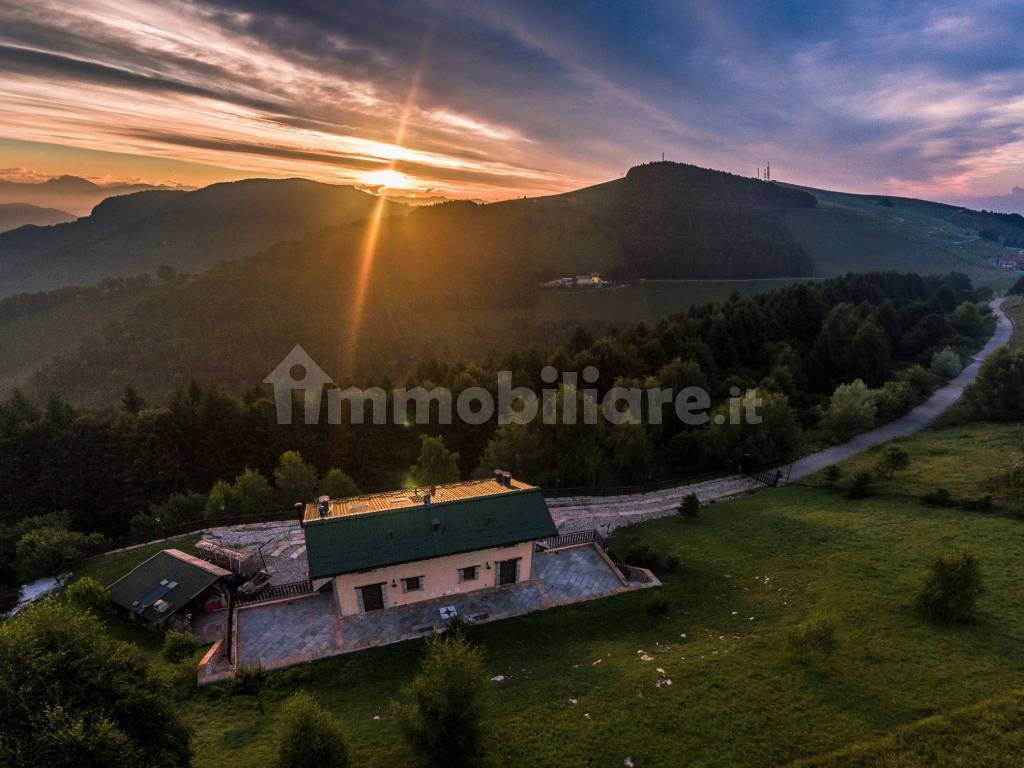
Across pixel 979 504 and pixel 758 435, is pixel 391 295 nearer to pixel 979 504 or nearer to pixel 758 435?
pixel 758 435

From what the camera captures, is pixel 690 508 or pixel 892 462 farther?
pixel 892 462

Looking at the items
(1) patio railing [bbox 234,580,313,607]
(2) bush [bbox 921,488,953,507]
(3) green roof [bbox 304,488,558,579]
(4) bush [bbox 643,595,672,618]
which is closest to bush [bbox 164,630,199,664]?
(1) patio railing [bbox 234,580,313,607]

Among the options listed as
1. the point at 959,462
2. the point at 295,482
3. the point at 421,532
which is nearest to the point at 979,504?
the point at 959,462

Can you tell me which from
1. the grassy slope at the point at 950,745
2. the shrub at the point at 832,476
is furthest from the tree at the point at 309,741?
the shrub at the point at 832,476

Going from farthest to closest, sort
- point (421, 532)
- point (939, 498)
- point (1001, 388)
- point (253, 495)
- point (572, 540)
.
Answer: point (1001, 388) → point (253, 495) → point (939, 498) → point (572, 540) → point (421, 532)

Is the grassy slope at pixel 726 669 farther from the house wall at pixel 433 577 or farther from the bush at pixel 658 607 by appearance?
the house wall at pixel 433 577

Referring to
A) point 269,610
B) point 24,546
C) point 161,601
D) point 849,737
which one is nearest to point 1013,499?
point 849,737
